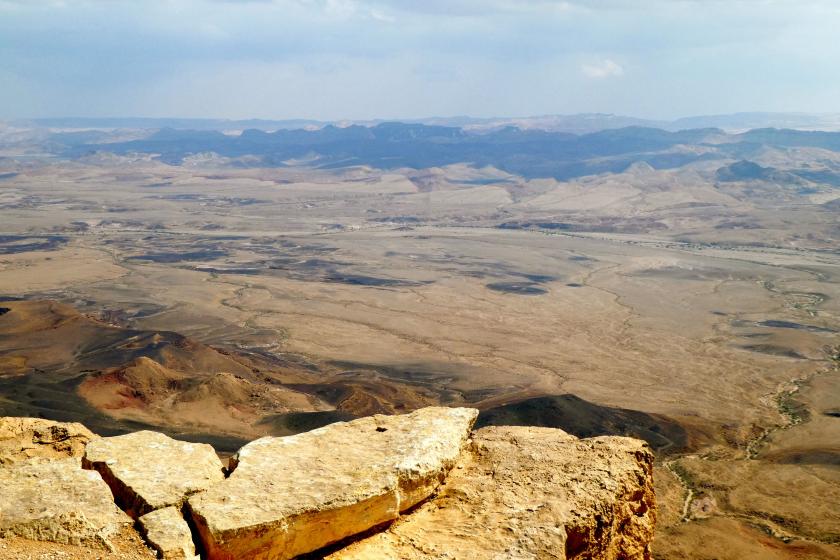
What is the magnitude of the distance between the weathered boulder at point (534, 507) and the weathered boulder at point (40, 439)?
4.77 m

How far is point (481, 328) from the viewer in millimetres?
55062

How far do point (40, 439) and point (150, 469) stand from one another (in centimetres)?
333

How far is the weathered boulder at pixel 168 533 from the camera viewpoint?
639cm

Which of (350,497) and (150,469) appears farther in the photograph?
(150,469)

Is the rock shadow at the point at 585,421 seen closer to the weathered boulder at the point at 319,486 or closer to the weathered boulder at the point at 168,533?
the weathered boulder at the point at 319,486

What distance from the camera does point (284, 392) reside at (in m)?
35.3

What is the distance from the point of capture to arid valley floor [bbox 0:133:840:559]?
28.5 meters

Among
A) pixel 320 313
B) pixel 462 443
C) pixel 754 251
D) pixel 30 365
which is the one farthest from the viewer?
pixel 754 251

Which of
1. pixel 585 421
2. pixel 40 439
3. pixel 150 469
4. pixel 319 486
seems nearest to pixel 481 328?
pixel 585 421

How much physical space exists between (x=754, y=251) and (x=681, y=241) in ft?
33.5

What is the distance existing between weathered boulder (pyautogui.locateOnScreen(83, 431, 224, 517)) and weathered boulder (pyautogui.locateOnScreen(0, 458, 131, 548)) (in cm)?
17

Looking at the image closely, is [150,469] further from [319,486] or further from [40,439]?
[40,439]

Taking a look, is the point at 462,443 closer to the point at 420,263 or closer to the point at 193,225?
the point at 420,263

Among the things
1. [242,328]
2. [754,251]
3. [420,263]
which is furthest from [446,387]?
[754,251]
